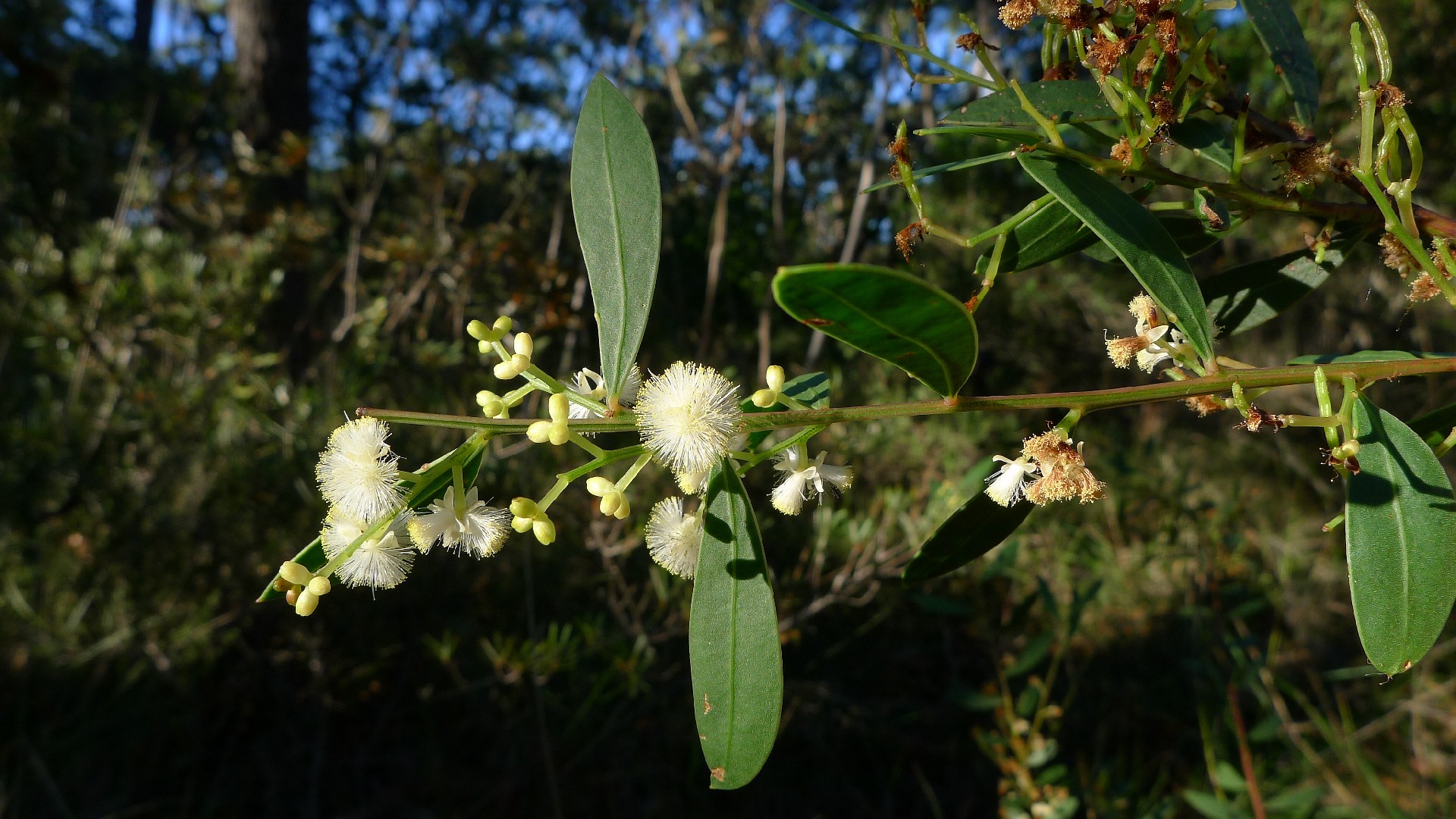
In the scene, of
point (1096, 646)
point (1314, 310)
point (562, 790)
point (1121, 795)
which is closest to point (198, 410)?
point (562, 790)

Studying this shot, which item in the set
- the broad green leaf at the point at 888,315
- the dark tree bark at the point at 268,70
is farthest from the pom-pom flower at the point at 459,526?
the dark tree bark at the point at 268,70

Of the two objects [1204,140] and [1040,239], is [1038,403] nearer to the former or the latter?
[1040,239]

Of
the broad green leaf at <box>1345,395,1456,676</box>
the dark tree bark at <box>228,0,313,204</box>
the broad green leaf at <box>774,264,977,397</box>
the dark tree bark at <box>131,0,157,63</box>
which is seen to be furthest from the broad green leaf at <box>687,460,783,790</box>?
the dark tree bark at <box>131,0,157,63</box>

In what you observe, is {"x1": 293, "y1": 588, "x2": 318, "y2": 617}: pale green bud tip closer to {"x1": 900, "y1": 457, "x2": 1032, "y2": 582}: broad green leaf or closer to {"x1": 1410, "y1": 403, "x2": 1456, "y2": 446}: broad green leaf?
{"x1": 900, "y1": 457, "x2": 1032, "y2": 582}: broad green leaf

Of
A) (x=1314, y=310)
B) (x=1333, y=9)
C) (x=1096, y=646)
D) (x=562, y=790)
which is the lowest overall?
(x=562, y=790)

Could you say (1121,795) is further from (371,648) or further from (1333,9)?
(1333,9)

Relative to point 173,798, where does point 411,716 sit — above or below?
above
